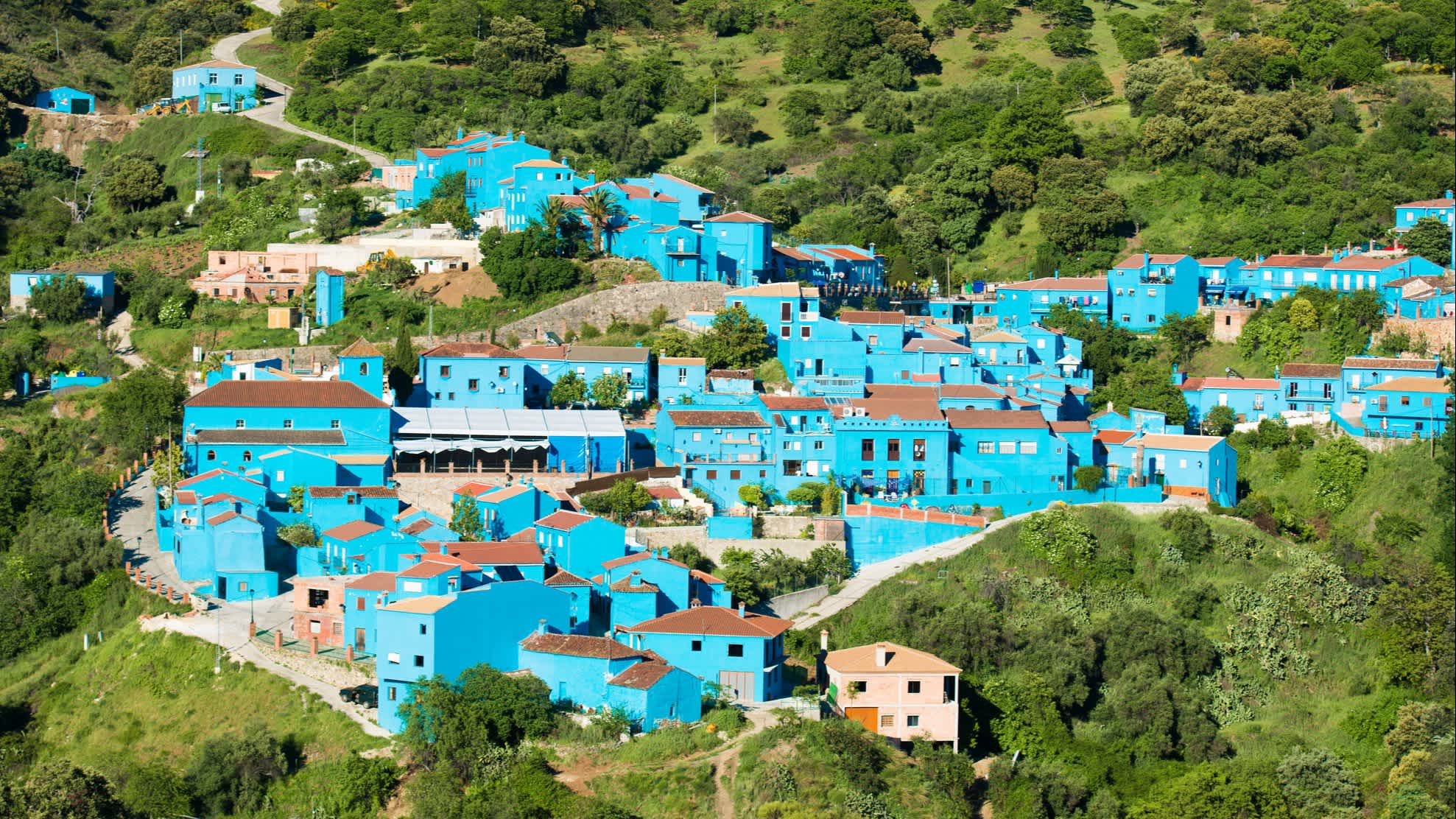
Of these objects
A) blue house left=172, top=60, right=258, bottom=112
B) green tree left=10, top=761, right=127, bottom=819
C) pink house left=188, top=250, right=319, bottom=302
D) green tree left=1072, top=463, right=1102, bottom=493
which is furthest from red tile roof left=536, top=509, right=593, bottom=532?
blue house left=172, top=60, right=258, bottom=112

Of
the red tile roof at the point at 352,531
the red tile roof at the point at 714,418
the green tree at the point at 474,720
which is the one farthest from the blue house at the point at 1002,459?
the green tree at the point at 474,720

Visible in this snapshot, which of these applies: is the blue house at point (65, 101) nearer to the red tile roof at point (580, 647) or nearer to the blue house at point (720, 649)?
the red tile roof at point (580, 647)

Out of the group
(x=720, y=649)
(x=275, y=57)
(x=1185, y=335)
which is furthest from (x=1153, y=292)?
(x=275, y=57)

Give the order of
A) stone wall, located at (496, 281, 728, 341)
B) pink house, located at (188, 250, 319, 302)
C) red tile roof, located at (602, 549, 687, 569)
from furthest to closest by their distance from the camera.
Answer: pink house, located at (188, 250, 319, 302) → stone wall, located at (496, 281, 728, 341) → red tile roof, located at (602, 549, 687, 569)

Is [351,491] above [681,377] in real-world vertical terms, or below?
below

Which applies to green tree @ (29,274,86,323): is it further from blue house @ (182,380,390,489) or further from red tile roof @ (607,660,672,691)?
red tile roof @ (607,660,672,691)

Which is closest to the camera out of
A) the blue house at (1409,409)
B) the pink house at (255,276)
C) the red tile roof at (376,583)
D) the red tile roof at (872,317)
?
the red tile roof at (376,583)

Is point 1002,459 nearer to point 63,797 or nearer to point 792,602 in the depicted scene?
point 792,602
